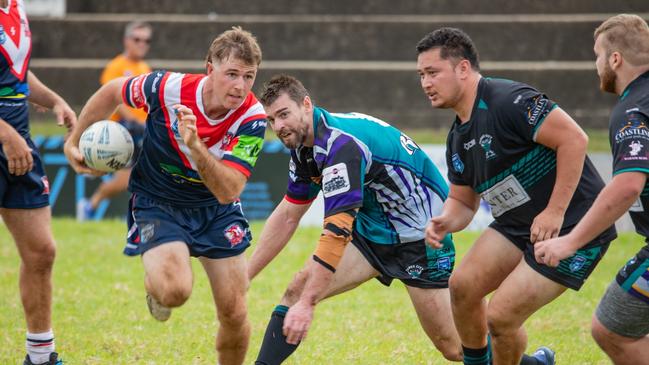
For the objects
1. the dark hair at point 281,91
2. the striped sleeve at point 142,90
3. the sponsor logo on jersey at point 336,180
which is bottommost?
the sponsor logo on jersey at point 336,180

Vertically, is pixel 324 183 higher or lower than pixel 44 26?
higher

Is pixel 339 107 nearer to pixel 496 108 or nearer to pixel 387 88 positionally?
pixel 387 88

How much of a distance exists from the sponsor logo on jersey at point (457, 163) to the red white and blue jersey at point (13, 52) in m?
2.74

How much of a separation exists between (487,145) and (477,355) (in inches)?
51.8

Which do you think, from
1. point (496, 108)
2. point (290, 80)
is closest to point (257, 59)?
point (290, 80)

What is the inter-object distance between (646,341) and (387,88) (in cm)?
1165

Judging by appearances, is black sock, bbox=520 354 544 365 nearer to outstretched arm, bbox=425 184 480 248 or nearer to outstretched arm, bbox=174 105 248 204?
outstretched arm, bbox=425 184 480 248

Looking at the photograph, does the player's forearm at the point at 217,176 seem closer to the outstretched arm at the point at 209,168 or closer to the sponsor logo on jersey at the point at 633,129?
the outstretched arm at the point at 209,168

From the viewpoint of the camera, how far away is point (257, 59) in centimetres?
529

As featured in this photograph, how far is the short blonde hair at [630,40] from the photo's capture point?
4.56m

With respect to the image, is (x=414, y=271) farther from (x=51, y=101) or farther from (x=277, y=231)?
(x=51, y=101)

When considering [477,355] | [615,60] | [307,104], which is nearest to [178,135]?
[307,104]

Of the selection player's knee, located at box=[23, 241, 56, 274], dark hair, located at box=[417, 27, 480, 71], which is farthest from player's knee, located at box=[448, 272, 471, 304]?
player's knee, located at box=[23, 241, 56, 274]

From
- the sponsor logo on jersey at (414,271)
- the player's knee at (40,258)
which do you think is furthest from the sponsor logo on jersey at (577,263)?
the player's knee at (40,258)
